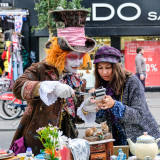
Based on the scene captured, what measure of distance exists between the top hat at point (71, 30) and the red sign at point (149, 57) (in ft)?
39.6

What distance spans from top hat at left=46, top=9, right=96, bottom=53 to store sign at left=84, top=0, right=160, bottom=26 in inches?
468

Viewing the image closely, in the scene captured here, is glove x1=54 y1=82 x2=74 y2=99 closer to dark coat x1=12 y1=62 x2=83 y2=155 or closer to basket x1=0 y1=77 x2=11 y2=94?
dark coat x1=12 y1=62 x2=83 y2=155

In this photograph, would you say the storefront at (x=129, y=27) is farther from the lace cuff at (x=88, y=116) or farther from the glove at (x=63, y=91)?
the glove at (x=63, y=91)

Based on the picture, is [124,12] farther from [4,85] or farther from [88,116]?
[88,116]

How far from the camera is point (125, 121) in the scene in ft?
9.50

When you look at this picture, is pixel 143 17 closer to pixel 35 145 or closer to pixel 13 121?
pixel 13 121

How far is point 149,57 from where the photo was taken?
15188 mm

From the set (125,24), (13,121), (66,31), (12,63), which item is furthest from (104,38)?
(66,31)

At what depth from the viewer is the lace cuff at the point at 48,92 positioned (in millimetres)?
2792

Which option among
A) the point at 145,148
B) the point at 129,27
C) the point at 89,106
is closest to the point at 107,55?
the point at 89,106

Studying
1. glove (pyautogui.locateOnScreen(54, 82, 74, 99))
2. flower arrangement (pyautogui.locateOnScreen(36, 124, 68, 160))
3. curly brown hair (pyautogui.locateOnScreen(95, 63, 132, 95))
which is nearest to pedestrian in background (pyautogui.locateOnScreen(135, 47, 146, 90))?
curly brown hair (pyautogui.locateOnScreen(95, 63, 132, 95))

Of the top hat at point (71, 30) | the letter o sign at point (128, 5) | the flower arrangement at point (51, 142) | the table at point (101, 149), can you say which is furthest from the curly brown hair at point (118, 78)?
the letter o sign at point (128, 5)

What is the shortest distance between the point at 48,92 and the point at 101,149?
0.60 meters

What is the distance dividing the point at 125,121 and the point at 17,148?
3.18ft
